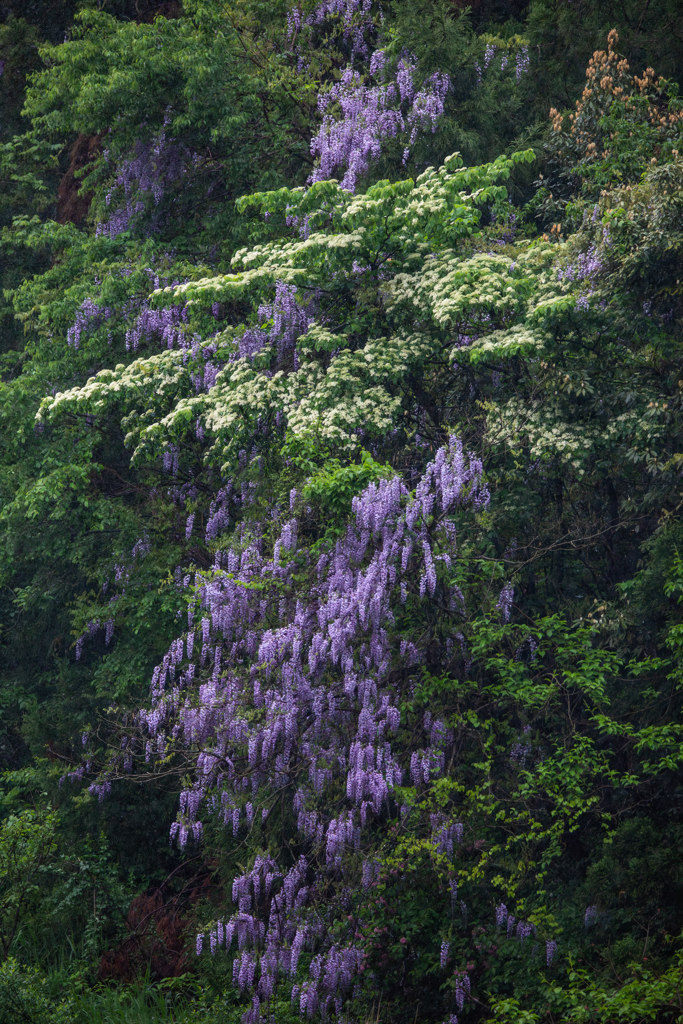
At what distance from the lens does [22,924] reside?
38.9 feet

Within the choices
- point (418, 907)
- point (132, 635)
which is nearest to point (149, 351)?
point (132, 635)

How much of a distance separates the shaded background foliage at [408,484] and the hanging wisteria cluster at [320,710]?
279 mm

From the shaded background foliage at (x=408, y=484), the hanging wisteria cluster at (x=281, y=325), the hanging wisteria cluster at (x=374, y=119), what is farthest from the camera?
the hanging wisteria cluster at (x=374, y=119)

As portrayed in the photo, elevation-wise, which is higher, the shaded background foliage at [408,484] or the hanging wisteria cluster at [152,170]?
the hanging wisteria cluster at [152,170]

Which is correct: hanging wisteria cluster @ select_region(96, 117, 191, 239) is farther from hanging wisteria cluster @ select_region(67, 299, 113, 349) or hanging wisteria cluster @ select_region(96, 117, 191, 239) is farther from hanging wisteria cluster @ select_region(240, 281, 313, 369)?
hanging wisteria cluster @ select_region(240, 281, 313, 369)

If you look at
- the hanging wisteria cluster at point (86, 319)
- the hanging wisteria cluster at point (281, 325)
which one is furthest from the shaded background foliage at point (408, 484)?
the hanging wisteria cluster at point (281, 325)

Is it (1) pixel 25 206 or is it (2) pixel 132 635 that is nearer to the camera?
(2) pixel 132 635

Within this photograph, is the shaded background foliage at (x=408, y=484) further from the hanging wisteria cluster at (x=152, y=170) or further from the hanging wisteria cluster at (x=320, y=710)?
the hanging wisteria cluster at (x=320, y=710)

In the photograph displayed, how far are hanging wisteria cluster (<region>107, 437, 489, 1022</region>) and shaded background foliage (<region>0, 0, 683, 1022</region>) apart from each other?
28 cm

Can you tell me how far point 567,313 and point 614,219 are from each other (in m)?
1.05

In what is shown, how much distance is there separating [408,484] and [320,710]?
10.9 feet

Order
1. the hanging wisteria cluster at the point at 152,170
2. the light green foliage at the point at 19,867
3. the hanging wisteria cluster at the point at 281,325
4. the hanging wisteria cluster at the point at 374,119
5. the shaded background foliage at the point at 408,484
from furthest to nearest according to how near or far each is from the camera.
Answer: the hanging wisteria cluster at the point at 152,170 < the hanging wisteria cluster at the point at 374,119 < the hanging wisteria cluster at the point at 281,325 < the light green foliage at the point at 19,867 < the shaded background foliage at the point at 408,484

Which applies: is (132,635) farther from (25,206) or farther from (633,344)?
(25,206)

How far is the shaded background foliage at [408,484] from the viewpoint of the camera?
966cm
